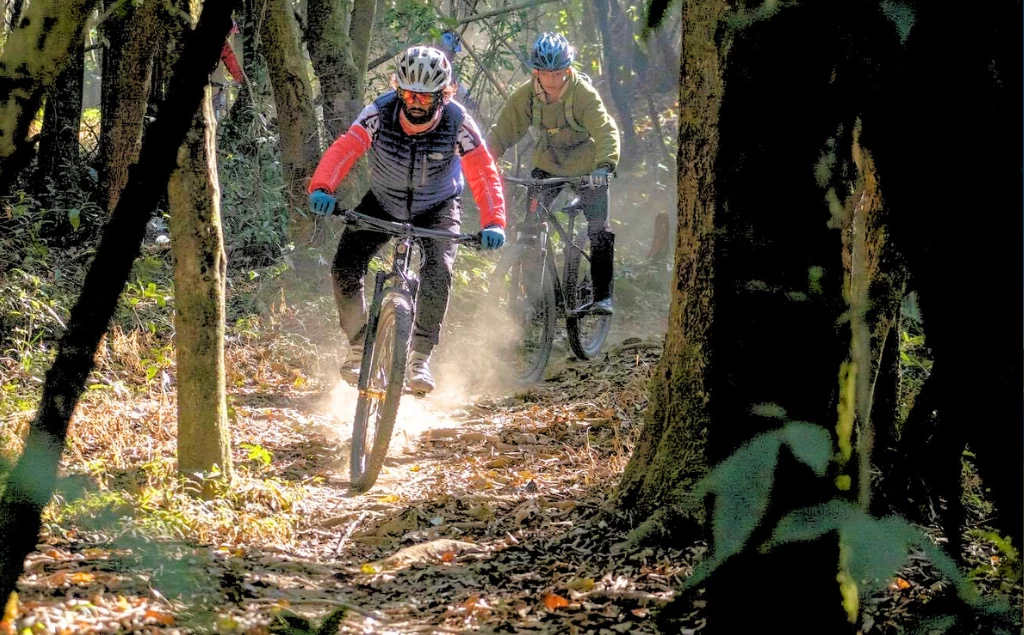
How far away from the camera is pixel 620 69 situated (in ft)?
62.3

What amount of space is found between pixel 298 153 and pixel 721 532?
30.5ft

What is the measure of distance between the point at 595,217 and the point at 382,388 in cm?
348

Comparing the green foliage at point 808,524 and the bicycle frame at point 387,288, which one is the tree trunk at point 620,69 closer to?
the bicycle frame at point 387,288

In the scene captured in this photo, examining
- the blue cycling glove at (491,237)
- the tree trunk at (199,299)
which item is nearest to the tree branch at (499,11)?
the blue cycling glove at (491,237)

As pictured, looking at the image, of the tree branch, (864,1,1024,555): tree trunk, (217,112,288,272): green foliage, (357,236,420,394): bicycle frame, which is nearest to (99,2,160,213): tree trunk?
(217,112,288,272): green foliage

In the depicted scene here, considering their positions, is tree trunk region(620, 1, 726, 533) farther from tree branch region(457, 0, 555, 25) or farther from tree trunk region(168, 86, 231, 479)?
tree branch region(457, 0, 555, 25)

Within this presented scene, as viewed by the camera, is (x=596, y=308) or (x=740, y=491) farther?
(x=596, y=308)

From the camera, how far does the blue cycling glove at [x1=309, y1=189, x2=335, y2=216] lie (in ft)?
18.2

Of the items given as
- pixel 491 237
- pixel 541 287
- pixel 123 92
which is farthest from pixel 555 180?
pixel 123 92

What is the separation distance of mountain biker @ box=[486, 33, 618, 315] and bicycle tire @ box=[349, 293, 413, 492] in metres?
2.88

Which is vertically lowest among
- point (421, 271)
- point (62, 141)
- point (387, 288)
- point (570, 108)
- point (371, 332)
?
point (371, 332)

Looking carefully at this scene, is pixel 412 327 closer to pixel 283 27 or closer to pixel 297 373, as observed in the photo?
pixel 297 373

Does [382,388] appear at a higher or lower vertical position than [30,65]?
lower

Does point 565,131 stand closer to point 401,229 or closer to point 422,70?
point 422,70
